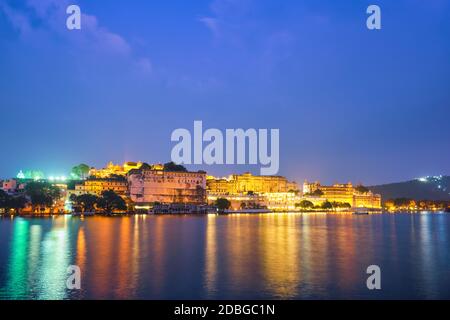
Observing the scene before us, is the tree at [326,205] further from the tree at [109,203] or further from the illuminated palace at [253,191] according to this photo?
the tree at [109,203]

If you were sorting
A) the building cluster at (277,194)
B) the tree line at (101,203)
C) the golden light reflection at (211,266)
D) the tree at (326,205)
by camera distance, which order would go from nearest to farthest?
the golden light reflection at (211,266), the tree line at (101,203), the building cluster at (277,194), the tree at (326,205)

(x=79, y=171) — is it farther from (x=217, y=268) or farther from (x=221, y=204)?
(x=217, y=268)

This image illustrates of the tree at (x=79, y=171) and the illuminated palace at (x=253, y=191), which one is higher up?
the tree at (x=79, y=171)

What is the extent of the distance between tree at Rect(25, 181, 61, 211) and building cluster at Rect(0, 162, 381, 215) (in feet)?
32.2

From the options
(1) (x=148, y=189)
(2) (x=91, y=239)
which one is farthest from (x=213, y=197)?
(2) (x=91, y=239)

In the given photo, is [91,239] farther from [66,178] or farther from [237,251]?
[66,178]

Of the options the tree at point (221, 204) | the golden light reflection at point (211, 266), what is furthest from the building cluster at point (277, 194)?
the golden light reflection at point (211, 266)

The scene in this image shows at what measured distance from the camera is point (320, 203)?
5290 inches

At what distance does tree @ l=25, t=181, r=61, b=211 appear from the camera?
7162 centimetres

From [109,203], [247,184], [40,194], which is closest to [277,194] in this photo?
[247,184]

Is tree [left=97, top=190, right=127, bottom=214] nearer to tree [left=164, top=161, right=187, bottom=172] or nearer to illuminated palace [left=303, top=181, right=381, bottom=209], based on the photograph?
tree [left=164, top=161, right=187, bottom=172]

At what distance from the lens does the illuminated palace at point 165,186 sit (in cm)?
9812

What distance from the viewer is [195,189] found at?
339ft

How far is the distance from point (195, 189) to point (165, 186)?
6.77 m
